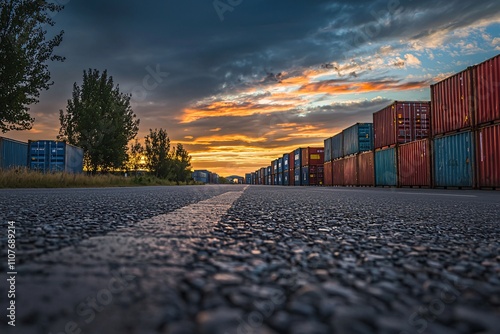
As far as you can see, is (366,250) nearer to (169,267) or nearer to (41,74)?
(169,267)

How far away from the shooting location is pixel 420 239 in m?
2.06

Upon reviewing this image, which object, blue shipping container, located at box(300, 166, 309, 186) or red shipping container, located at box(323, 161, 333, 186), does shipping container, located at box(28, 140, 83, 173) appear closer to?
red shipping container, located at box(323, 161, 333, 186)

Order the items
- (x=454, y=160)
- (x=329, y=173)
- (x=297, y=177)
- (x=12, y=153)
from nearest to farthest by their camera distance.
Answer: (x=454, y=160)
(x=12, y=153)
(x=329, y=173)
(x=297, y=177)

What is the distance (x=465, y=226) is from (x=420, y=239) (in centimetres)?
104

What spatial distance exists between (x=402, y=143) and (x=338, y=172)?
1596 centimetres

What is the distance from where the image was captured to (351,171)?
36281mm

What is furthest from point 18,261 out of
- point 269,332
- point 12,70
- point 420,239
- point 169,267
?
point 12,70

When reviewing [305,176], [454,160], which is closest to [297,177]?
[305,176]

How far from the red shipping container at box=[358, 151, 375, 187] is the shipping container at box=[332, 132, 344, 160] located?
679 centimetres

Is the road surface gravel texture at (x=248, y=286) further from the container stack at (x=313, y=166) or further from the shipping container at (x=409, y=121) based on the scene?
the container stack at (x=313, y=166)

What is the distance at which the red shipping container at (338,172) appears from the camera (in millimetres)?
40156

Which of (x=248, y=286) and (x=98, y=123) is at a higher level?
(x=98, y=123)

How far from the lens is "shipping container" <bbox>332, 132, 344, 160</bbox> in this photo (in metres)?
40.7

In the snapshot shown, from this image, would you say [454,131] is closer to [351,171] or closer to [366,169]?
[366,169]
